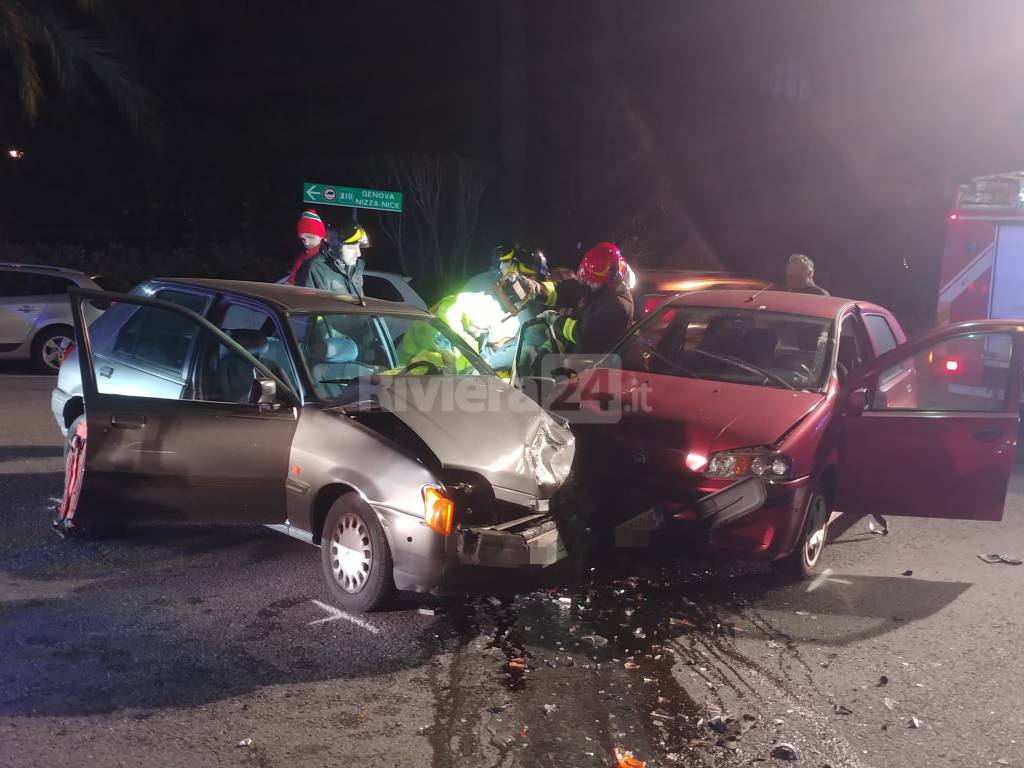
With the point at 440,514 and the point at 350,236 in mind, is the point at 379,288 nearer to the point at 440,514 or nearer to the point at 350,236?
the point at 350,236

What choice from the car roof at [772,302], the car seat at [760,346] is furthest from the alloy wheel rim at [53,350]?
the car seat at [760,346]

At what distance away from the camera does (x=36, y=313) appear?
12680 mm

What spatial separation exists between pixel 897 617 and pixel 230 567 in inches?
144

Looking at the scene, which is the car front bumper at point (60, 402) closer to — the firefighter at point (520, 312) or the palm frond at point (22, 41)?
the firefighter at point (520, 312)

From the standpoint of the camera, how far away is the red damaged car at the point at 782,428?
520 centimetres

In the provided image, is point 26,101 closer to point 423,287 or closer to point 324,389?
point 423,287

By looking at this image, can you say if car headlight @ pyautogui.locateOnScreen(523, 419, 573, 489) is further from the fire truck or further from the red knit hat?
the fire truck

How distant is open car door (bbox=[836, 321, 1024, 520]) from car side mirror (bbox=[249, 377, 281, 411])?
3.28 m

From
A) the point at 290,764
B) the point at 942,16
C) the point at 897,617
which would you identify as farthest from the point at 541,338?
the point at 942,16

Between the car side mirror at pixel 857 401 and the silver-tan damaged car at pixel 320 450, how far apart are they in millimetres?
1722

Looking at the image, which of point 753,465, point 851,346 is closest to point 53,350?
point 851,346

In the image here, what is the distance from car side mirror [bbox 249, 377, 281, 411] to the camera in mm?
4812

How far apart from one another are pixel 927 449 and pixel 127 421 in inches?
177

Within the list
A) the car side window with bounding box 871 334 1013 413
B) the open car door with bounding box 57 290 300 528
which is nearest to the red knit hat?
the open car door with bounding box 57 290 300 528
